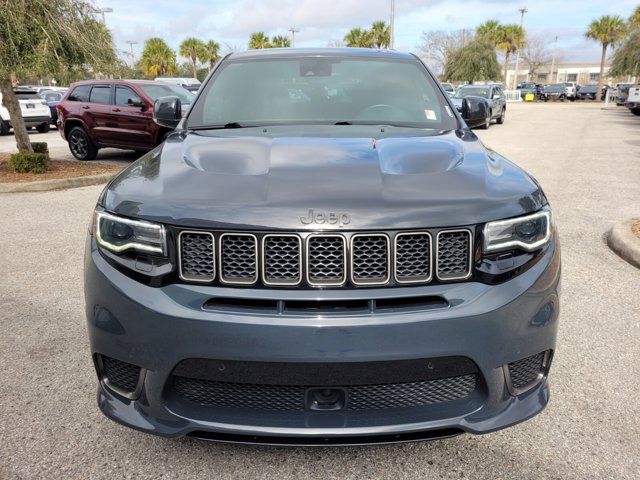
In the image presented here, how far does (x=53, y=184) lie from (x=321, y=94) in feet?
23.7

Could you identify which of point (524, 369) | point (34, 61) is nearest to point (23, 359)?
Answer: point (524, 369)

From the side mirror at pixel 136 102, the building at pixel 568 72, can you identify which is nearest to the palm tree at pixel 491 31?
the building at pixel 568 72

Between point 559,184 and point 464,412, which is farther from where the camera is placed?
point 559,184

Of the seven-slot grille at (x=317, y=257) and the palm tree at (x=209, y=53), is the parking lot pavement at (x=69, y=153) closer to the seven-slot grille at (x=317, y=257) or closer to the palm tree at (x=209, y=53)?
the seven-slot grille at (x=317, y=257)

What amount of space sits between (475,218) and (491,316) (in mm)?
336

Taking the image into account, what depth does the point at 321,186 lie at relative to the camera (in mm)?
1926

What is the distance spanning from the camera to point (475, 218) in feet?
6.10

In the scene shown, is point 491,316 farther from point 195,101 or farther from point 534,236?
point 195,101

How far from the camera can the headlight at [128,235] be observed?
6.15ft

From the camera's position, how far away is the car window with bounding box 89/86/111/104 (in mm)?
11656

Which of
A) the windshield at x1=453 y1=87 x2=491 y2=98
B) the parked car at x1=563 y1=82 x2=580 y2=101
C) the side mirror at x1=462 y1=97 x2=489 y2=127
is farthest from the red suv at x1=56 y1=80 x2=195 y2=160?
the parked car at x1=563 y1=82 x2=580 y2=101

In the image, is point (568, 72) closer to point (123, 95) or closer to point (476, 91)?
point (476, 91)

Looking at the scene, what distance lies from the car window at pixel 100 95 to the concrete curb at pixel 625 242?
10.2 meters

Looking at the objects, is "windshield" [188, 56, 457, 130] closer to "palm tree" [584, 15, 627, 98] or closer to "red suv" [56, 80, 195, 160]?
"red suv" [56, 80, 195, 160]
